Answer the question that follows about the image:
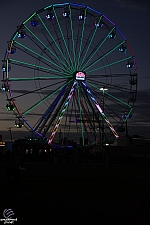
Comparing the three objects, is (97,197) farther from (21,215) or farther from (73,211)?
(21,215)

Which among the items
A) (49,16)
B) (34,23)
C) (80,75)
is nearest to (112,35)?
(80,75)

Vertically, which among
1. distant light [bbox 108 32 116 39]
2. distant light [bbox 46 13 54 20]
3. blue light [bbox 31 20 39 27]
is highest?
distant light [bbox 46 13 54 20]

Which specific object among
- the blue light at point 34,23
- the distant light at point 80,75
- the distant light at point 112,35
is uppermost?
the blue light at point 34,23

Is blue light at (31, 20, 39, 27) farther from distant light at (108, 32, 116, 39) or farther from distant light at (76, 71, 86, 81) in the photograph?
distant light at (108, 32, 116, 39)

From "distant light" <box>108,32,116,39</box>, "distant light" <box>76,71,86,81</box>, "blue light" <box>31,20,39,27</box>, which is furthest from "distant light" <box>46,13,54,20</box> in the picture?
"distant light" <box>108,32,116,39</box>

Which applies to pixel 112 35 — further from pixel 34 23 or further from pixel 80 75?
pixel 34 23

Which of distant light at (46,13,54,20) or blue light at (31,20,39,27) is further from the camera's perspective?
distant light at (46,13,54,20)

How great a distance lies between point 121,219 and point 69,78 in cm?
3072

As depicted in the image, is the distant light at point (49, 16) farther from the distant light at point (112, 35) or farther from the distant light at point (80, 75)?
the distant light at point (112, 35)

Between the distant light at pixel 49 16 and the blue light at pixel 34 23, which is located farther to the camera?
the distant light at pixel 49 16

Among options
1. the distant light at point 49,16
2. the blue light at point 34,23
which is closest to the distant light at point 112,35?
the distant light at point 49,16

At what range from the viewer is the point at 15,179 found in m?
15.4

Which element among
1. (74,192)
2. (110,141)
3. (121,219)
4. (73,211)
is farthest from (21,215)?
(110,141)

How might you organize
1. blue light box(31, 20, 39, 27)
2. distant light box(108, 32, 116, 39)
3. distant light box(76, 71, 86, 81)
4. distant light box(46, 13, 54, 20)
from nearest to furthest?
blue light box(31, 20, 39, 27), distant light box(46, 13, 54, 20), distant light box(76, 71, 86, 81), distant light box(108, 32, 116, 39)
